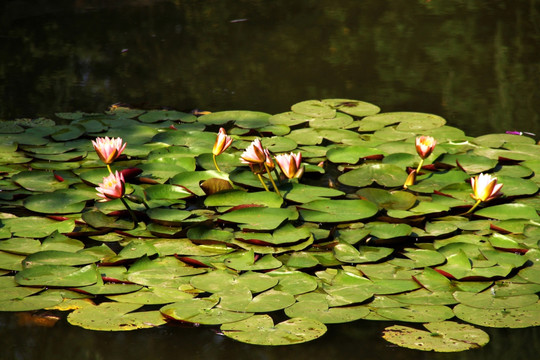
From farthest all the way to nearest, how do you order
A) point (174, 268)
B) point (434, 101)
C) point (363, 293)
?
point (434, 101) → point (174, 268) → point (363, 293)

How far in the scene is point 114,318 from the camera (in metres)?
1.92

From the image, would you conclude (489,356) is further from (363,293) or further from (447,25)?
(447,25)

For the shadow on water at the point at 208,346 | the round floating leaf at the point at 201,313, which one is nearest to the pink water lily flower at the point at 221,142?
the round floating leaf at the point at 201,313

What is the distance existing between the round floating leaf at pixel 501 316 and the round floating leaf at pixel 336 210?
585mm

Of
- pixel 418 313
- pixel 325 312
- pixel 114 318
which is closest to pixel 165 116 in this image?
pixel 114 318

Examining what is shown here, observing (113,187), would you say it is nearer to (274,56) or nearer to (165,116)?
(165,116)

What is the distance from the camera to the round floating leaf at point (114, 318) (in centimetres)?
189

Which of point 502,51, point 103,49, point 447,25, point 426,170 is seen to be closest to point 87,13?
point 103,49

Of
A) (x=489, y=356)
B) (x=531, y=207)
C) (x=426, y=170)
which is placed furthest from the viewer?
(x=426, y=170)

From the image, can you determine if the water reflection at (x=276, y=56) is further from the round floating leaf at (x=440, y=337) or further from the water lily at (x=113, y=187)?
the round floating leaf at (x=440, y=337)

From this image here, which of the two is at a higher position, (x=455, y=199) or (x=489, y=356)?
(x=455, y=199)

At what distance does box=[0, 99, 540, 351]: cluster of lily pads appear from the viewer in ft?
6.44

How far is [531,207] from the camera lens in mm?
2496

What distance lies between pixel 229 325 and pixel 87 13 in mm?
4430
